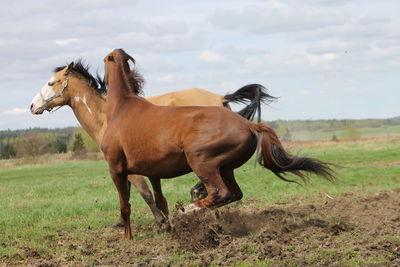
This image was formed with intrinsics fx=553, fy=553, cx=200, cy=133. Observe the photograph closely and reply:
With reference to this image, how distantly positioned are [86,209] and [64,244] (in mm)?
3825

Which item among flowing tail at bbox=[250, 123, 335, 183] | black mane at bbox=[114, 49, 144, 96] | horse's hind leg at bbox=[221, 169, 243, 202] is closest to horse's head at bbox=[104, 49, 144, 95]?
black mane at bbox=[114, 49, 144, 96]

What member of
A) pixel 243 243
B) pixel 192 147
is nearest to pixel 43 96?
pixel 192 147

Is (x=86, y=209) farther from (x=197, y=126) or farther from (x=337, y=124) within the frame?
(x=337, y=124)

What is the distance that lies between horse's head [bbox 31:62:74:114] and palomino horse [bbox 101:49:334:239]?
1962 mm

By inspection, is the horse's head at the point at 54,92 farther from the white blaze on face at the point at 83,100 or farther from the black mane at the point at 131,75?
the black mane at the point at 131,75

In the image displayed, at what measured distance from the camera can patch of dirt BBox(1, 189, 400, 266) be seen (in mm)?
5922

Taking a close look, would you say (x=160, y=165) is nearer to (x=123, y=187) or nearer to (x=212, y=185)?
(x=212, y=185)

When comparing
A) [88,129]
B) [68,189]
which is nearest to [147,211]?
[88,129]

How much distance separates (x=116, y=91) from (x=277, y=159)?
282 cm

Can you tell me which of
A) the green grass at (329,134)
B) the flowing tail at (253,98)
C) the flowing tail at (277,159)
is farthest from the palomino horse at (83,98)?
the green grass at (329,134)

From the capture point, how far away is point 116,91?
28.6ft

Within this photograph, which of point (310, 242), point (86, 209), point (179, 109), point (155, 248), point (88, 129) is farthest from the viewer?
point (86, 209)

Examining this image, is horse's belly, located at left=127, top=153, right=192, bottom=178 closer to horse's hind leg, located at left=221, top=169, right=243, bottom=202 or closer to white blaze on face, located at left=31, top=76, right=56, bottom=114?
horse's hind leg, located at left=221, top=169, right=243, bottom=202

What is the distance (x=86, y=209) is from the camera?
1173cm
